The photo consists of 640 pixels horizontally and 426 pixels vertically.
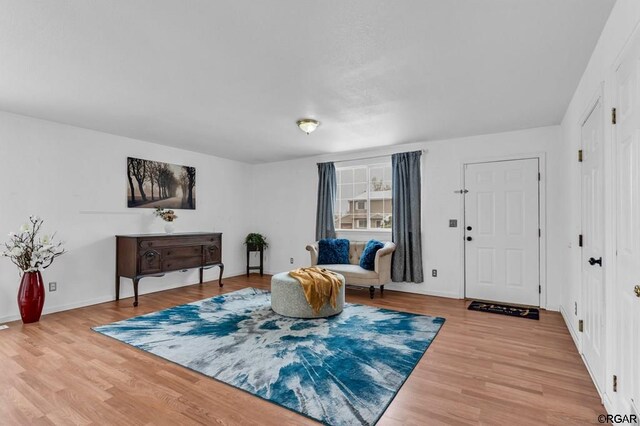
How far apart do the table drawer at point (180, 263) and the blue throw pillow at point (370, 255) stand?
2658mm

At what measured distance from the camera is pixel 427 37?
218cm

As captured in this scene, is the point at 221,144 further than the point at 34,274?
Yes

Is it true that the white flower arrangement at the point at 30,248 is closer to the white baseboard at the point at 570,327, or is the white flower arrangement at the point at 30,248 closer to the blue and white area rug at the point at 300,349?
the blue and white area rug at the point at 300,349

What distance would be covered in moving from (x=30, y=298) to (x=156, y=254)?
1.39m

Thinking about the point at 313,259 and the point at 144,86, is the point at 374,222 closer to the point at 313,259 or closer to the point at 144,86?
the point at 313,259

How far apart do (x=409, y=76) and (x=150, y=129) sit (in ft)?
11.5

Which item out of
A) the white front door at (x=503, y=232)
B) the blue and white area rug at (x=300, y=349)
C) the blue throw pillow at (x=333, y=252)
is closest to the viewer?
the blue and white area rug at (x=300, y=349)

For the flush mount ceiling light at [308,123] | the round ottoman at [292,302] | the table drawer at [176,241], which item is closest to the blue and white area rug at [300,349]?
the round ottoman at [292,302]

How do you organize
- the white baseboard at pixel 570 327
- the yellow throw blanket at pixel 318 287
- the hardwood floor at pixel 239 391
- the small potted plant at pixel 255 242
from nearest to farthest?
the hardwood floor at pixel 239 391 → the white baseboard at pixel 570 327 → the yellow throw blanket at pixel 318 287 → the small potted plant at pixel 255 242

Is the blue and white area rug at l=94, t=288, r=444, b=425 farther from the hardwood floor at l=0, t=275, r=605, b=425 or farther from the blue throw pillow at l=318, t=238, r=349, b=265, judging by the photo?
the blue throw pillow at l=318, t=238, r=349, b=265

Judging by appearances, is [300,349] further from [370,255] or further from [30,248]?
[30,248]

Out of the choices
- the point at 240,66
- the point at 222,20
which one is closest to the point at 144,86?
the point at 240,66

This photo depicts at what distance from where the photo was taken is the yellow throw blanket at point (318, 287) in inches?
145

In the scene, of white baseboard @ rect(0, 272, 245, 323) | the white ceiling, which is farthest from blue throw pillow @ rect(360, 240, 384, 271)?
white baseboard @ rect(0, 272, 245, 323)
